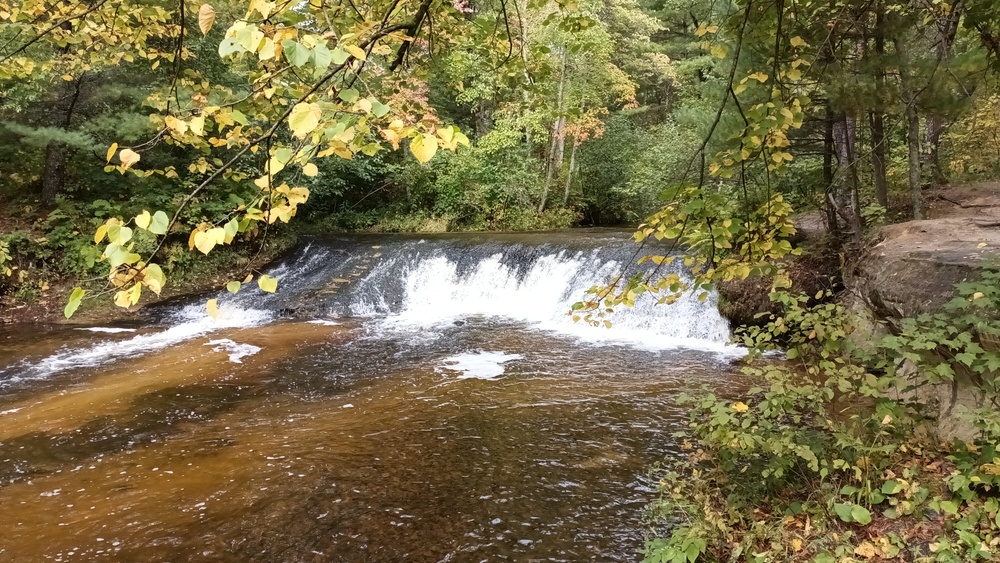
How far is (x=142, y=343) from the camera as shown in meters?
8.62

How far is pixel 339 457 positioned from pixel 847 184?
23.5ft

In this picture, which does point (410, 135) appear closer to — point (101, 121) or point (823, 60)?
point (823, 60)

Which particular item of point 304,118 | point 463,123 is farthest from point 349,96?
point 463,123

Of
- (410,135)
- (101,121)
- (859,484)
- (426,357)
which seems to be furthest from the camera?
(101,121)

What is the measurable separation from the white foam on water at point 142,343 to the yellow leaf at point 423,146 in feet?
22.0

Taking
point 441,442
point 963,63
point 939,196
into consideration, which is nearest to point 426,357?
point 441,442

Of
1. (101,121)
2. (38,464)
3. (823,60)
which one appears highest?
(101,121)

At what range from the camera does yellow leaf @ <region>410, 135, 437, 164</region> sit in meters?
1.30

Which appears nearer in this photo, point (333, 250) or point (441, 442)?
point (441, 442)

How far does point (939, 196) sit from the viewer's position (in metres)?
8.62

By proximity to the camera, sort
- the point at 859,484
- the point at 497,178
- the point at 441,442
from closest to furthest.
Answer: the point at 859,484 < the point at 441,442 < the point at 497,178

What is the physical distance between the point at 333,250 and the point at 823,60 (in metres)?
11.2

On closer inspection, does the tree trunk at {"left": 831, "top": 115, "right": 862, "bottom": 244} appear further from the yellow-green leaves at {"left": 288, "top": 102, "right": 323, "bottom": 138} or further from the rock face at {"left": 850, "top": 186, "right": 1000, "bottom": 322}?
the yellow-green leaves at {"left": 288, "top": 102, "right": 323, "bottom": 138}

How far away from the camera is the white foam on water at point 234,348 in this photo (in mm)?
7805
